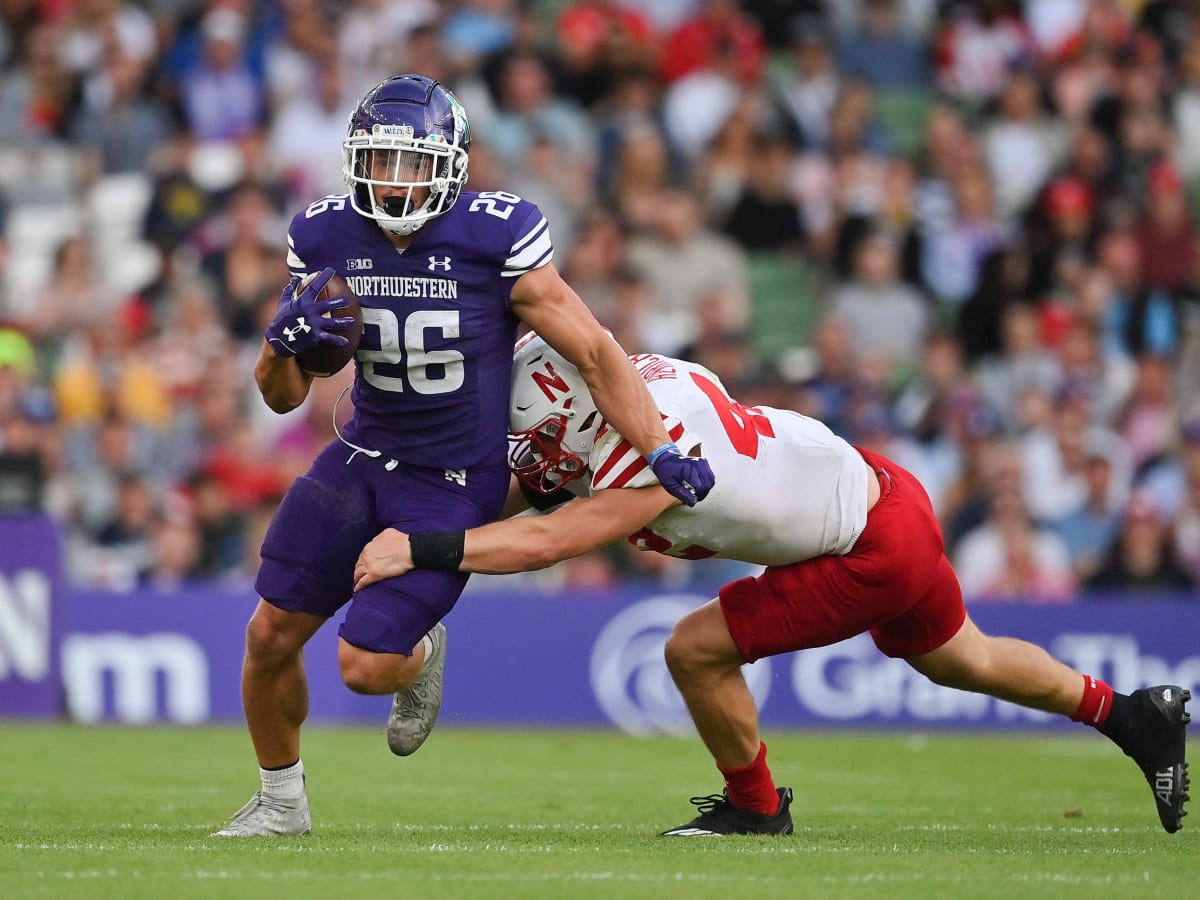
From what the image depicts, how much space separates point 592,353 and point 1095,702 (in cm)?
239

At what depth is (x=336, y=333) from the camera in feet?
20.5

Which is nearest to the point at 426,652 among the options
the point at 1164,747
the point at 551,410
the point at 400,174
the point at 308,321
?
the point at 551,410

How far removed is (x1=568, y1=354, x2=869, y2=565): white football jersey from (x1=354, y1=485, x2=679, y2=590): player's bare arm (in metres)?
0.07

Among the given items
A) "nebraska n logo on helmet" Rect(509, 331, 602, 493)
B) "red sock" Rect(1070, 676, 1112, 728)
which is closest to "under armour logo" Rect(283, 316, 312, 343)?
"nebraska n logo on helmet" Rect(509, 331, 602, 493)

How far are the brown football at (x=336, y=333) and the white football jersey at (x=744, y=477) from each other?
0.95 meters

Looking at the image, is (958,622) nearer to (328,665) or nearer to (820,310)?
(328,665)

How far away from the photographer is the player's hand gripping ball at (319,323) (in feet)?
20.4

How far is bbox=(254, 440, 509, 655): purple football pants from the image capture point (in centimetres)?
660

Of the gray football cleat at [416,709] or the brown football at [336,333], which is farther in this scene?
the gray football cleat at [416,709]

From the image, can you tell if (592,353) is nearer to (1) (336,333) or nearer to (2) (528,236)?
(2) (528,236)

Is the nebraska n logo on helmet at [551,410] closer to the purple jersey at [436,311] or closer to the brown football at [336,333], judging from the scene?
the purple jersey at [436,311]

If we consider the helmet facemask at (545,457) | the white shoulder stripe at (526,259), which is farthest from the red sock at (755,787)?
the white shoulder stripe at (526,259)

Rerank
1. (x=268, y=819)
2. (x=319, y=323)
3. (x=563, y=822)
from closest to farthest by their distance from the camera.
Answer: (x=319, y=323), (x=268, y=819), (x=563, y=822)

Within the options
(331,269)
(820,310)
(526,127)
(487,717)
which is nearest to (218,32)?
(526,127)
